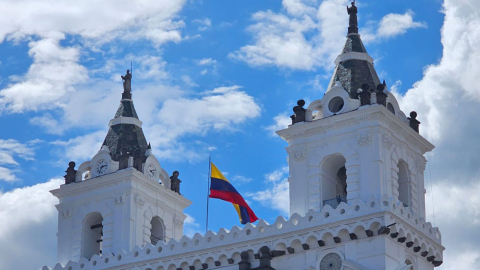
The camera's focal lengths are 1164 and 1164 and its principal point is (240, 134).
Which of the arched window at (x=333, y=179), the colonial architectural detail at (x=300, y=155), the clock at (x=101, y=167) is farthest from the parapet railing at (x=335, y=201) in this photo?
the clock at (x=101, y=167)

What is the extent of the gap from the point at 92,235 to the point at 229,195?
9.35 m

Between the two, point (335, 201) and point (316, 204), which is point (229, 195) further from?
point (335, 201)

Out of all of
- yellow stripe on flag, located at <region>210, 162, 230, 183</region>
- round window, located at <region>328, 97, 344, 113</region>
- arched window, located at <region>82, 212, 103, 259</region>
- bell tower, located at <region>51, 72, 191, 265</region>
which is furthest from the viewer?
arched window, located at <region>82, 212, 103, 259</region>

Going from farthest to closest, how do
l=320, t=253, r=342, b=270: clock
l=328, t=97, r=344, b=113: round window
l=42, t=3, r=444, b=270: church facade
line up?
1. l=328, t=97, r=344, b=113: round window
2. l=42, t=3, r=444, b=270: church facade
3. l=320, t=253, r=342, b=270: clock

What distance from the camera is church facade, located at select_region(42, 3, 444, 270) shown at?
53812 mm

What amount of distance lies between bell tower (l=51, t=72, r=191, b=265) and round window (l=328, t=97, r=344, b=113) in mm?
12028

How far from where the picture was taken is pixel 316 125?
190ft

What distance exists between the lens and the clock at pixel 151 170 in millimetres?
65125

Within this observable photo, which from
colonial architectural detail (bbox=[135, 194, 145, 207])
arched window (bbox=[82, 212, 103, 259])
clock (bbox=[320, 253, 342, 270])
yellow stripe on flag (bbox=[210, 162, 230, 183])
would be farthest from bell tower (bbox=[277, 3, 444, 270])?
arched window (bbox=[82, 212, 103, 259])

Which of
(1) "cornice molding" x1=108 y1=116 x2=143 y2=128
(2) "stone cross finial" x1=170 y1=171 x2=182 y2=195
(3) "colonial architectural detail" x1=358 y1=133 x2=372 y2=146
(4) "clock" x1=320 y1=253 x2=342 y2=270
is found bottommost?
(4) "clock" x1=320 y1=253 x2=342 y2=270

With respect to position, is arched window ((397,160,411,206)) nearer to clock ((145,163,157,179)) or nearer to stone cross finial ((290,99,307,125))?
stone cross finial ((290,99,307,125))

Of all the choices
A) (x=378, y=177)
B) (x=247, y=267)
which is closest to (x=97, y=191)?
(x=247, y=267)

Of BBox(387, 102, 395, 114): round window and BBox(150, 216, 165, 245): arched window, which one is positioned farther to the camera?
BBox(150, 216, 165, 245): arched window

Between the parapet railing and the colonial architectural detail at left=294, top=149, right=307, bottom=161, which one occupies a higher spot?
the colonial architectural detail at left=294, top=149, right=307, bottom=161
